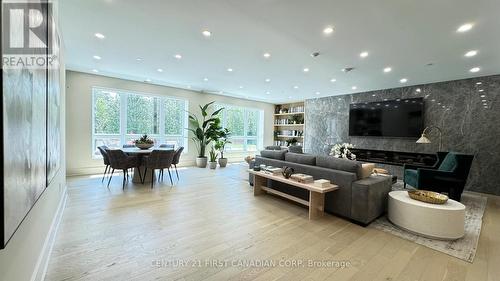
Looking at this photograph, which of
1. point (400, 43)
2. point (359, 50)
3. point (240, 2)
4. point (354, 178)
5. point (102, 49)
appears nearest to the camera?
point (240, 2)

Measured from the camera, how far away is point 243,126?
9734mm

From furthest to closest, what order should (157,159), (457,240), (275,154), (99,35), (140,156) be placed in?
(140,156), (157,159), (275,154), (99,35), (457,240)

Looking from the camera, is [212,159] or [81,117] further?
[212,159]

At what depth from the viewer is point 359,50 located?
148 inches

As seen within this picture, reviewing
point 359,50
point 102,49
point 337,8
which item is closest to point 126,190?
point 102,49

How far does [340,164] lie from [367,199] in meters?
0.63

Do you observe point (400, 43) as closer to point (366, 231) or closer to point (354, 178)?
point (354, 178)

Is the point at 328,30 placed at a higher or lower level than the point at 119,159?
higher

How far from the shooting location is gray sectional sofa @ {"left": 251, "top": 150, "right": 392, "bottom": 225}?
3.03 meters

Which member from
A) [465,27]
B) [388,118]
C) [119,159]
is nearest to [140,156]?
[119,159]

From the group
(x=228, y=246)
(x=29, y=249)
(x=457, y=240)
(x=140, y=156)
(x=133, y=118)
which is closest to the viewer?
(x=29, y=249)

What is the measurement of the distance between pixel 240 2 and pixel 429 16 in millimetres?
2336

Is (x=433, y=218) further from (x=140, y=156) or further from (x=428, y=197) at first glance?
(x=140, y=156)
